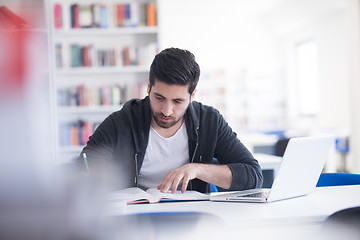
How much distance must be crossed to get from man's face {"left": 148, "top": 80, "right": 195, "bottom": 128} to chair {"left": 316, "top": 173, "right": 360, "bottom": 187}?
0.72 meters

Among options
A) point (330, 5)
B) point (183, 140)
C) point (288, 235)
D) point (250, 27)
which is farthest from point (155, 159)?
point (250, 27)

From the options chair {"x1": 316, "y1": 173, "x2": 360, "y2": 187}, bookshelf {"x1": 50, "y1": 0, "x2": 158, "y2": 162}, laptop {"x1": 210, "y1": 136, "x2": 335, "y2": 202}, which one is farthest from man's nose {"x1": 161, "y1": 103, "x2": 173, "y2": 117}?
bookshelf {"x1": 50, "y1": 0, "x2": 158, "y2": 162}

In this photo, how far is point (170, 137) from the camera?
1.94m

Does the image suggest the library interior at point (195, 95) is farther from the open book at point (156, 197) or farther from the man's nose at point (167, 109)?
the man's nose at point (167, 109)

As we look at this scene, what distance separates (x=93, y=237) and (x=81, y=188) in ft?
0.14

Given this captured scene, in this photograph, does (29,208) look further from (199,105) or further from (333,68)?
(333,68)

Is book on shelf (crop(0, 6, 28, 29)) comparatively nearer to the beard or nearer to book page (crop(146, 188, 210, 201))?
book page (crop(146, 188, 210, 201))

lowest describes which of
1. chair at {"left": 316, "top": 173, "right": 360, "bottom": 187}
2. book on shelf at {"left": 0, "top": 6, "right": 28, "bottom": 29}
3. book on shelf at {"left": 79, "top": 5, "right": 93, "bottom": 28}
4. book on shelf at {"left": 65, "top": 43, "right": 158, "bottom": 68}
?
chair at {"left": 316, "top": 173, "right": 360, "bottom": 187}

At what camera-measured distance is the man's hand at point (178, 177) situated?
1.44 metres

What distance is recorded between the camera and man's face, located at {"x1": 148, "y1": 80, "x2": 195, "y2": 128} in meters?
1.79

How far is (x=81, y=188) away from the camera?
1.12 ft

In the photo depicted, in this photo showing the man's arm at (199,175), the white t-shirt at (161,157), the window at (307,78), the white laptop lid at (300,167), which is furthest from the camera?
the window at (307,78)

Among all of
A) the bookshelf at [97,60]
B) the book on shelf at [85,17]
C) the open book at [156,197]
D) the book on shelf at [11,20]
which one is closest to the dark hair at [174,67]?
the open book at [156,197]

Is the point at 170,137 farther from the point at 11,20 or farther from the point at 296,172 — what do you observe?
the point at 11,20
